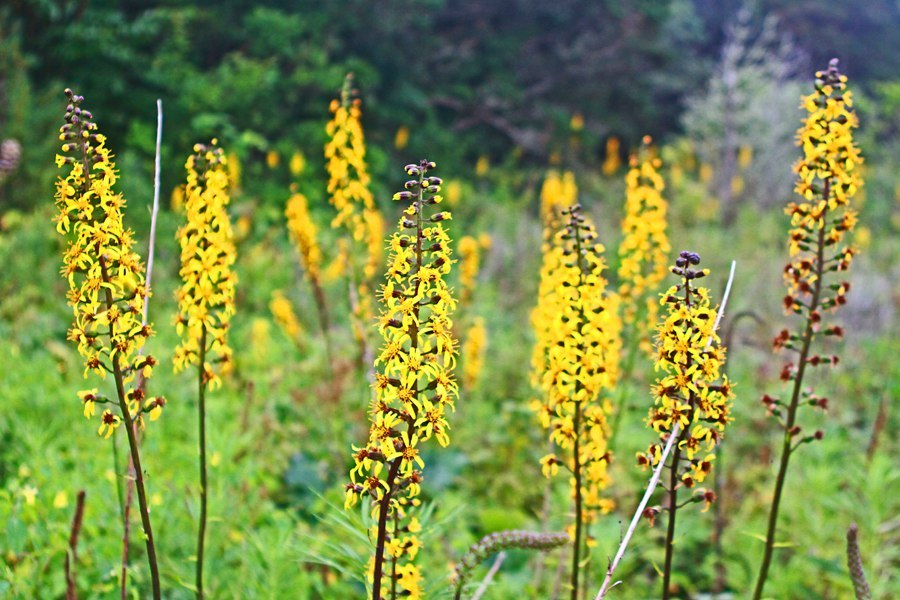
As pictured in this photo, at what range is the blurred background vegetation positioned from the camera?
4070mm

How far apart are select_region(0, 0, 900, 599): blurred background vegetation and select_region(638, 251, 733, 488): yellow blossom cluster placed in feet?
2.58

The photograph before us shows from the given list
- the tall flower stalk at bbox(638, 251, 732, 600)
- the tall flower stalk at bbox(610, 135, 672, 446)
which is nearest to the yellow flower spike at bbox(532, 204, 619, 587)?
the tall flower stalk at bbox(638, 251, 732, 600)

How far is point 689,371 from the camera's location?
2.15m

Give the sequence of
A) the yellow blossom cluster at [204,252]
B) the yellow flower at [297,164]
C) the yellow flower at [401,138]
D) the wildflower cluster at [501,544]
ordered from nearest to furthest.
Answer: the wildflower cluster at [501,544], the yellow blossom cluster at [204,252], the yellow flower at [297,164], the yellow flower at [401,138]

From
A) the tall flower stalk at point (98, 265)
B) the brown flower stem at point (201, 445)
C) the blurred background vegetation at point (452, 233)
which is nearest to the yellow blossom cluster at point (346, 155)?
the blurred background vegetation at point (452, 233)

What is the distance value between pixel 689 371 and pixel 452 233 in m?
10.9

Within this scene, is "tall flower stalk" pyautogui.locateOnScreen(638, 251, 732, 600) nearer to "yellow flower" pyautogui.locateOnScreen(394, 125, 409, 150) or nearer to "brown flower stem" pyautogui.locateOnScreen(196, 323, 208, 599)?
"brown flower stem" pyautogui.locateOnScreen(196, 323, 208, 599)

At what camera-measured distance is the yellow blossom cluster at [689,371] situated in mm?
2135

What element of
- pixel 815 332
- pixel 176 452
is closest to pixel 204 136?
pixel 176 452

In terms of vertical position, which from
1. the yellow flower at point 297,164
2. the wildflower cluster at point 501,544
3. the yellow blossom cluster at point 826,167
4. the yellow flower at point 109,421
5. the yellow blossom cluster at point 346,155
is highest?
the yellow flower at point 297,164

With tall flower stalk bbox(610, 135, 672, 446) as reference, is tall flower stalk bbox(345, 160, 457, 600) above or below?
below

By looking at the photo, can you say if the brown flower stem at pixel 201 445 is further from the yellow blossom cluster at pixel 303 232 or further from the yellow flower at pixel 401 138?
the yellow flower at pixel 401 138

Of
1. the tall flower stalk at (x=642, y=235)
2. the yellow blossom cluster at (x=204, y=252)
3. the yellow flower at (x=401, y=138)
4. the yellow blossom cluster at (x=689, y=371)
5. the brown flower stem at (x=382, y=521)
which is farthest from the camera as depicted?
the yellow flower at (x=401, y=138)

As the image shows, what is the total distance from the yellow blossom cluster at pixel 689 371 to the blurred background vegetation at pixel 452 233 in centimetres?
79
